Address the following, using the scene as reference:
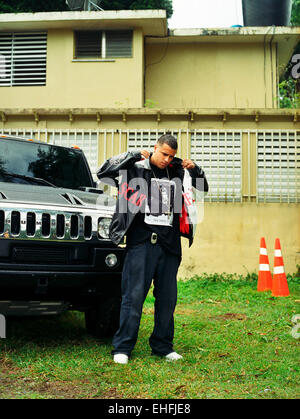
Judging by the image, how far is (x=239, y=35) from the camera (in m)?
12.6

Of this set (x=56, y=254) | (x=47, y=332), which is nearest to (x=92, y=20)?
(x=47, y=332)

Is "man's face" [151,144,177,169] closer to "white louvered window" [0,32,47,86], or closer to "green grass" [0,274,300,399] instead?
"green grass" [0,274,300,399]

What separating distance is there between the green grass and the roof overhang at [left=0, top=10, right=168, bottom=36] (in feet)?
27.3

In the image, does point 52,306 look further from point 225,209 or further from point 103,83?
point 103,83

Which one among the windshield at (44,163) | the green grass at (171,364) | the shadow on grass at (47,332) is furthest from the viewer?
the windshield at (44,163)

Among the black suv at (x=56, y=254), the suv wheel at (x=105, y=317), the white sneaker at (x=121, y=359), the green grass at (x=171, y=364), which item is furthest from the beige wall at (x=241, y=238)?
the white sneaker at (x=121, y=359)

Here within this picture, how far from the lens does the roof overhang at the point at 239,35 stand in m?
12.5

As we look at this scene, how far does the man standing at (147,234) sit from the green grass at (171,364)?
26cm

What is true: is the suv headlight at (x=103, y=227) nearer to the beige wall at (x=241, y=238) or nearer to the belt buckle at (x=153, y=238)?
the belt buckle at (x=153, y=238)

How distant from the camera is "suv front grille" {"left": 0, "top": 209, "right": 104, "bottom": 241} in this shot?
3.75 meters

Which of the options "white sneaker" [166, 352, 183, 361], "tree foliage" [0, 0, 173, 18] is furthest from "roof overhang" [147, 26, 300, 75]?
"white sneaker" [166, 352, 183, 361]

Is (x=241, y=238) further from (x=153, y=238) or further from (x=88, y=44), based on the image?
(x=88, y=44)

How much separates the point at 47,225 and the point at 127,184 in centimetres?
75

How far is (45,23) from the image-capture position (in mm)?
12312
